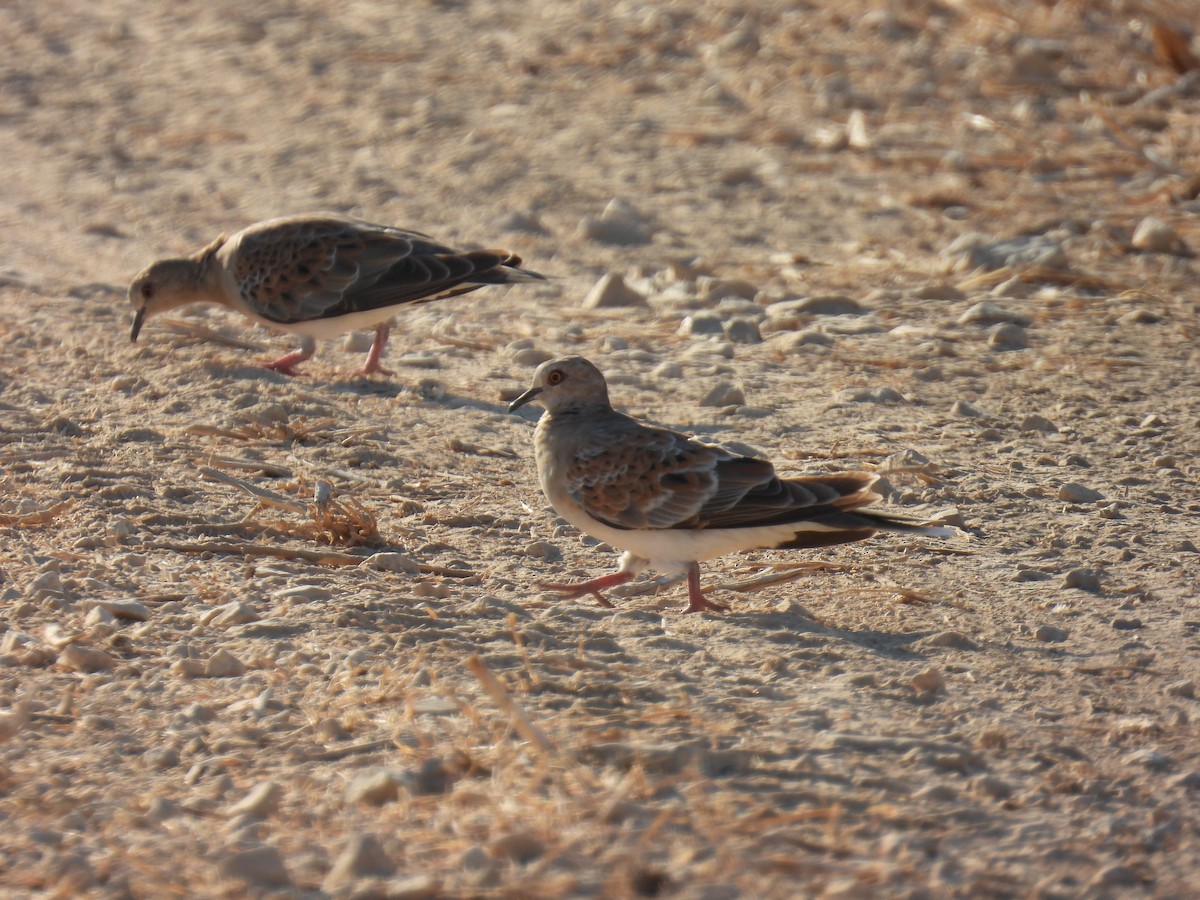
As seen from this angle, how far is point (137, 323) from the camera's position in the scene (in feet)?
24.7

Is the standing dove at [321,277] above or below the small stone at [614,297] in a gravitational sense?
above

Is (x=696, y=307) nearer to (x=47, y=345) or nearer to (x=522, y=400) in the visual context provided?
(x=522, y=400)

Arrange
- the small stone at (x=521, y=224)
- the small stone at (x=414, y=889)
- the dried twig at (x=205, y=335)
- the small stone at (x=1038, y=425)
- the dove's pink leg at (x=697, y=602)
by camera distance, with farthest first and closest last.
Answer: the small stone at (x=521, y=224) → the dried twig at (x=205, y=335) → the small stone at (x=1038, y=425) → the dove's pink leg at (x=697, y=602) → the small stone at (x=414, y=889)

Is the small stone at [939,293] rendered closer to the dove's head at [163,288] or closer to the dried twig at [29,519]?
the dove's head at [163,288]

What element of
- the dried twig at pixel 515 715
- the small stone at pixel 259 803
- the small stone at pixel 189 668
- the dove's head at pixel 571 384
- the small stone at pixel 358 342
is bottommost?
the small stone at pixel 358 342

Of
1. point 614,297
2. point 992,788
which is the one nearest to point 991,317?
point 614,297

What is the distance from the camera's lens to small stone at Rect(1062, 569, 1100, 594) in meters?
4.95

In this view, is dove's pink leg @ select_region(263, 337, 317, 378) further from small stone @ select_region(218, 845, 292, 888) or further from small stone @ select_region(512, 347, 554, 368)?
small stone @ select_region(218, 845, 292, 888)

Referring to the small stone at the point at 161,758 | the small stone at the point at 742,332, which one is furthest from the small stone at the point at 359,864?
the small stone at the point at 742,332

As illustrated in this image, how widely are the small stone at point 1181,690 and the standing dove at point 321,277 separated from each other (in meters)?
3.70

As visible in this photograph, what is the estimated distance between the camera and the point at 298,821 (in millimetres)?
3605

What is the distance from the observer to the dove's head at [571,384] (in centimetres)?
552

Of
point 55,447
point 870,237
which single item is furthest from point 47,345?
point 870,237

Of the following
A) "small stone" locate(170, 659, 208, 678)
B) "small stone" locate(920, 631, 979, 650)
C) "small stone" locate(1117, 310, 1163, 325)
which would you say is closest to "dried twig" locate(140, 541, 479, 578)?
"small stone" locate(170, 659, 208, 678)
